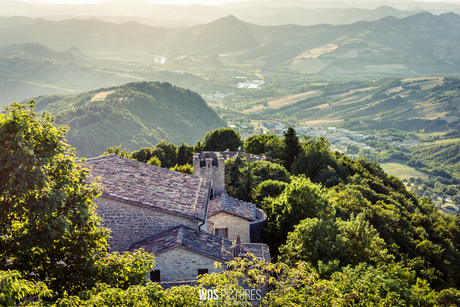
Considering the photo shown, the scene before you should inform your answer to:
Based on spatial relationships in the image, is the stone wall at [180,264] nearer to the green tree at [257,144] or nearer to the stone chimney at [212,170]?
the stone chimney at [212,170]

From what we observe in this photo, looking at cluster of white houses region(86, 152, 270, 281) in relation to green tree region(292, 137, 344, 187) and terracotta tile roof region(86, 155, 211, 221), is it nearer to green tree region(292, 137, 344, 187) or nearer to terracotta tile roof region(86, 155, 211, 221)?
terracotta tile roof region(86, 155, 211, 221)

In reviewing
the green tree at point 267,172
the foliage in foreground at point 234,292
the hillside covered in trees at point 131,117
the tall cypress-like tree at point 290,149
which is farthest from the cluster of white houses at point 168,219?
the hillside covered in trees at point 131,117

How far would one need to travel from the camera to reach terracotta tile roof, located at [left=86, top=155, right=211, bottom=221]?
63.4 ft

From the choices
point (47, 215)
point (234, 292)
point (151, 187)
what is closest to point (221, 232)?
point (151, 187)

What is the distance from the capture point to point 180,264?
1725cm

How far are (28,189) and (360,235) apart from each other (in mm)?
20276

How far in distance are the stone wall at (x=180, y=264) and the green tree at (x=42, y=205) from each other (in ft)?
16.2

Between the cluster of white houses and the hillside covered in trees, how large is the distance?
10984 centimetres

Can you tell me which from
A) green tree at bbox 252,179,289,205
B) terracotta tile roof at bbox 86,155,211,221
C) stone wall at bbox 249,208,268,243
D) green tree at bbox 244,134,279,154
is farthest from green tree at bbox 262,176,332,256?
green tree at bbox 244,134,279,154

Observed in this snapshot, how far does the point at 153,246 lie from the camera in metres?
17.6

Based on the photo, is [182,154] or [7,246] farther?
[182,154]

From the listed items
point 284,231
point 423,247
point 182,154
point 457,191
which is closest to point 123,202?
point 284,231

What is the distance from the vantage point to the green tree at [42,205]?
428 inches

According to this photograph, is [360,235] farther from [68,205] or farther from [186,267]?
[68,205]
